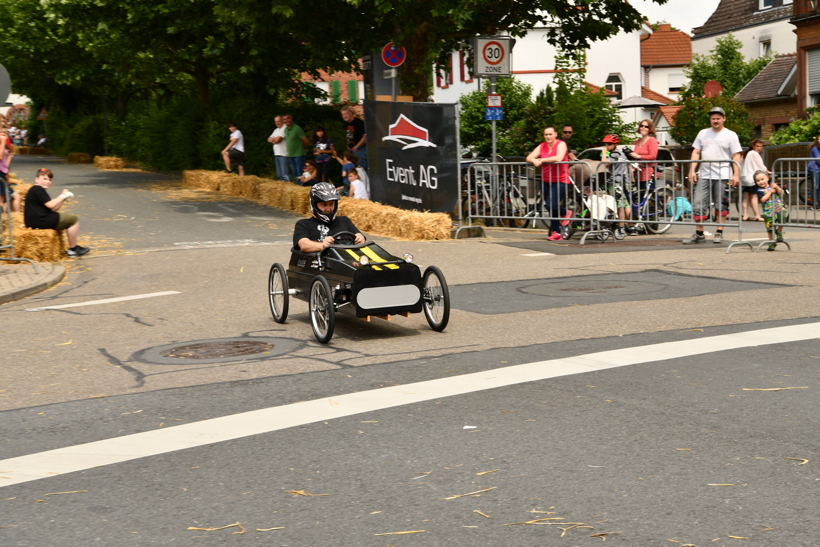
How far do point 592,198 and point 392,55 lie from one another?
6.57 m

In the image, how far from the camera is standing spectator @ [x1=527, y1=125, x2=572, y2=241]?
1659 centimetres

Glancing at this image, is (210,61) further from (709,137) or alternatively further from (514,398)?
(514,398)

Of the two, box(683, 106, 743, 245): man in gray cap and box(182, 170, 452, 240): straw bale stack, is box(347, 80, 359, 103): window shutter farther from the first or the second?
box(683, 106, 743, 245): man in gray cap

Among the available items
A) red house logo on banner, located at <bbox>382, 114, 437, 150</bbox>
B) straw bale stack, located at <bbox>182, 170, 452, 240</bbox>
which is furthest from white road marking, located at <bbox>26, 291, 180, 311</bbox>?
red house logo on banner, located at <bbox>382, 114, 437, 150</bbox>

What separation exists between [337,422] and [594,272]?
7148 millimetres

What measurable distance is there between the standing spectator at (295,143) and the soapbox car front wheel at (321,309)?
1593cm

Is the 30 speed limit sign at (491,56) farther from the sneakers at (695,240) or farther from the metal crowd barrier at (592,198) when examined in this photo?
the sneakers at (695,240)

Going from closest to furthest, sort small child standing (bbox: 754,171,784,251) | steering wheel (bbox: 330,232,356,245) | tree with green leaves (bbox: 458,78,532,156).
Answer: steering wheel (bbox: 330,232,356,245) → small child standing (bbox: 754,171,784,251) → tree with green leaves (bbox: 458,78,532,156)

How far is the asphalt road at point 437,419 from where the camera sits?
4.20m

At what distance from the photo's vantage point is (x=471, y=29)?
22.3m

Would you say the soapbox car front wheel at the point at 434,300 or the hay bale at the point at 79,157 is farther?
the hay bale at the point at 79,157

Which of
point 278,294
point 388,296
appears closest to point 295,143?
point 278,294

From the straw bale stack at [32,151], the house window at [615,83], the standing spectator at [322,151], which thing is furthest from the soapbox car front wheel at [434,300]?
the house window at [615,83]

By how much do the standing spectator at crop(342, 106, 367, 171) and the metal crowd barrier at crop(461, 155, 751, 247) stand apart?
375cm
